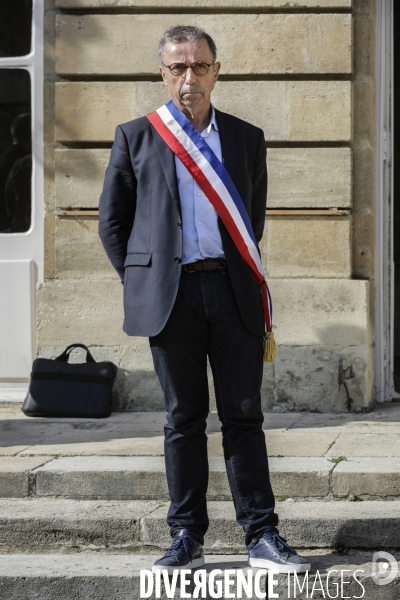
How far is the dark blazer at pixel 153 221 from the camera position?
11.6 feet

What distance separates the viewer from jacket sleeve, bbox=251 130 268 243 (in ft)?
12.6

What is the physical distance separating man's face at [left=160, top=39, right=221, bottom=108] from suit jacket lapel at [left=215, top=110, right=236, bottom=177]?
0.12 meters

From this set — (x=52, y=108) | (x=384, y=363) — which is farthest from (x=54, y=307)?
(x=384, y=363)

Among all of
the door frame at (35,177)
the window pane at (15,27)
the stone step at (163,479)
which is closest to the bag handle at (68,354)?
the door frame at (35,177)

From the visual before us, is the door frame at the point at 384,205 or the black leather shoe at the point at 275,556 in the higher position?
the door frame at the point at 384,205

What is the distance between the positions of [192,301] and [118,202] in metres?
0.49

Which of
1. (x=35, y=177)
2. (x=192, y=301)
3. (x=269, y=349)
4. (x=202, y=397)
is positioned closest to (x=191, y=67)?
(x=192, y=301)

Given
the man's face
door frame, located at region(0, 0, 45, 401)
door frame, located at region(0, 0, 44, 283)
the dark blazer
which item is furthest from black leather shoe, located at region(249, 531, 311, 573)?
door frame, located at region(0, 0, 44, 283)

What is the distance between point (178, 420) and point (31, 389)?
9.45 feet

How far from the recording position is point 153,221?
11.8 feet

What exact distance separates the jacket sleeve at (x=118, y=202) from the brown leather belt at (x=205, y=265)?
12.6 inches

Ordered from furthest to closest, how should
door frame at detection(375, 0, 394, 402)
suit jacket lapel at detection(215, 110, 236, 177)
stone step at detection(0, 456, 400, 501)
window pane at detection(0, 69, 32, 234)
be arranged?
window pane at detection(0, 69, 32, 234)
door frame at detection(375, 0, 394, 402)
stone step at detection(0, 456, 400, 501)
suit jacket lapel at detection(215, 110, 236, 177)

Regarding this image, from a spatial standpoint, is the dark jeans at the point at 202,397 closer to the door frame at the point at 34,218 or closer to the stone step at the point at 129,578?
the stone step at the point at 129,578

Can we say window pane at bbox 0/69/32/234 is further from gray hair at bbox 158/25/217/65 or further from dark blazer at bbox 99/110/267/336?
gray hair at bbox 158/25/217/65
